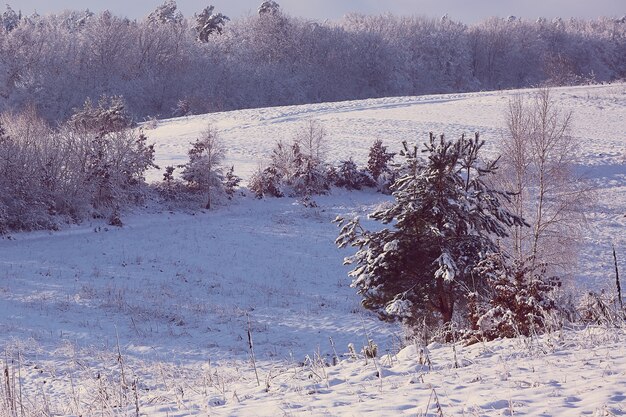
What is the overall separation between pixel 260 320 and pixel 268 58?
2903 inches

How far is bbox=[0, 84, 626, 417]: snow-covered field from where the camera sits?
5188 millimetres

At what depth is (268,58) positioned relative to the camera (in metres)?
86.9

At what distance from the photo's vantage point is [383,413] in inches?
179

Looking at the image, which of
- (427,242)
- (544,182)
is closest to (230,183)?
(544,182)

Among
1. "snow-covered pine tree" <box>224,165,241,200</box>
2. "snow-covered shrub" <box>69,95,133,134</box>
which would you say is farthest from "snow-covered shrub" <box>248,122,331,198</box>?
"snow-covered shrub" <box>69,95,133,134</box>

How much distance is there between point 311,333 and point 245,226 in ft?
44.3

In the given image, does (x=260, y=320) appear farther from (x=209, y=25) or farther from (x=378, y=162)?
(x=209, y=25)

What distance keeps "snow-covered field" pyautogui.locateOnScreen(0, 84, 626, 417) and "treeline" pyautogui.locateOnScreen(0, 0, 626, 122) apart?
2616cm

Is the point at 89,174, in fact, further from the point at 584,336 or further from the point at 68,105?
the point at 68,105

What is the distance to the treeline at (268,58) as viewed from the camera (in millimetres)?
71938

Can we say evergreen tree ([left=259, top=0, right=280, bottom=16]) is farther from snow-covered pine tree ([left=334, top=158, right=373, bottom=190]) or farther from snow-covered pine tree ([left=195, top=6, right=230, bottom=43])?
snow-covered pine tree ([left=334, top=158, right=373, bottom=190])

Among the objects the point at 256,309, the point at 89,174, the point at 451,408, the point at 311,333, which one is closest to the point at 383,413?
the point at 451,408

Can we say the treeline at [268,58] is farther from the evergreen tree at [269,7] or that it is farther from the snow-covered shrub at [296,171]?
the snow-covered shrub at [296,171]

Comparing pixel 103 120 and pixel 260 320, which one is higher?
pixel 103 120
